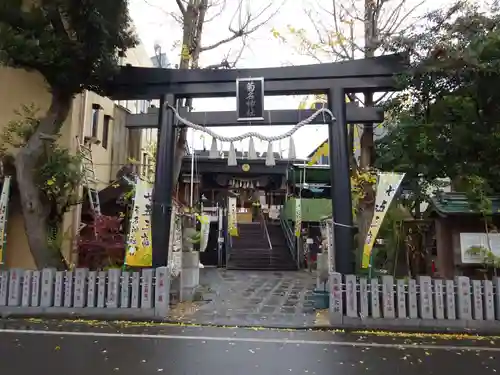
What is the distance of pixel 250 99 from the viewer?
436 inches

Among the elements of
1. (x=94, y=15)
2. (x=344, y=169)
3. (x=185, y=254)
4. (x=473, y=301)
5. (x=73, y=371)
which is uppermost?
(x=94, y=15)

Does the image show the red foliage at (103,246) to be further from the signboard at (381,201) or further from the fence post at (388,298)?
the fence post at (388,298)

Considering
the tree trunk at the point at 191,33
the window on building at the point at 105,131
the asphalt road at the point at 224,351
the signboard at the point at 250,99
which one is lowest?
the asphalt road at the point at 224,351

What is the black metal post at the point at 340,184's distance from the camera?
34.0ft

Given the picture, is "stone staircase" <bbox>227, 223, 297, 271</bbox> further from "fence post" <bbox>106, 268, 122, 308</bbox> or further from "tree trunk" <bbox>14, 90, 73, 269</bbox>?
"fence post" <bbox>106, 268, 122, 308</bbox>

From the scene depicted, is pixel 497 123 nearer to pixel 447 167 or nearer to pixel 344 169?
pixel 447 167

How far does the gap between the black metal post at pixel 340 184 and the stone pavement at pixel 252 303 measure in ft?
5.60

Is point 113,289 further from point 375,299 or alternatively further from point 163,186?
point 375,299

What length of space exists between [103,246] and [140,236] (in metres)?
2.22

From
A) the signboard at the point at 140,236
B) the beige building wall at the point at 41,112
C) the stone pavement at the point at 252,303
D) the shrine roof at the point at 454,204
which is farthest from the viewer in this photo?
the beige building wall at the point at 41,112

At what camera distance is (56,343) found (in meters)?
7.39

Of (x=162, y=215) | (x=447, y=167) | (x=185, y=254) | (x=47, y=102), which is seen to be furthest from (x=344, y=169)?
(x=47, y=102)

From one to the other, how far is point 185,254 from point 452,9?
10117 millimetres

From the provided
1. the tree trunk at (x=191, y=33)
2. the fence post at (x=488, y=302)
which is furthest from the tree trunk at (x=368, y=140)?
the tree trunk at (x=191, y=33)
